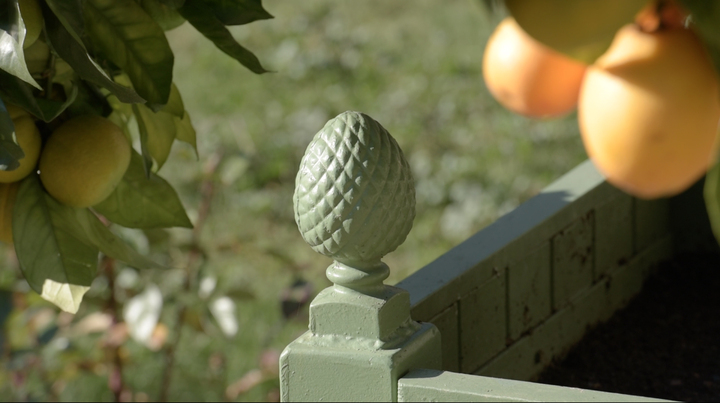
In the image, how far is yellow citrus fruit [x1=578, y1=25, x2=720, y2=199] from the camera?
0.37m

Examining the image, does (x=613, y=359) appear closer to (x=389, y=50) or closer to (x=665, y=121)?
(x=665, y=121)

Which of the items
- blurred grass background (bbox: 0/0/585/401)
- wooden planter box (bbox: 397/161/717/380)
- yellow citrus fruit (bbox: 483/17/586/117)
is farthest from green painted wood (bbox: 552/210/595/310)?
yellow citrus fruit (bbox: 483/17/586/117)

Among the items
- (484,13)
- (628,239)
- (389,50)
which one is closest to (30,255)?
(484,13)

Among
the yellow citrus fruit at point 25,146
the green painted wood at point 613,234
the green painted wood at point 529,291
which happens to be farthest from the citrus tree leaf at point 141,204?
the green painted wood at point 613,234

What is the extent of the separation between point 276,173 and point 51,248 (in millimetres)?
3444

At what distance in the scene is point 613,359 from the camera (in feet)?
6.42

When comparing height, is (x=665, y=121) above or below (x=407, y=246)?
above

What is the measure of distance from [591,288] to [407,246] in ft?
5.83

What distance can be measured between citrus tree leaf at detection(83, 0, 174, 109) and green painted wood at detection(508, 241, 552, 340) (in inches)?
39.3

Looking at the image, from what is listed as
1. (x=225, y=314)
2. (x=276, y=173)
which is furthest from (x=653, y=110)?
(x=276, y=173)

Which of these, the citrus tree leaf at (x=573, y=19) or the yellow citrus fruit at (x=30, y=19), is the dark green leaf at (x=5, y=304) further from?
the citrus tree leaf at (x=573, y=19)

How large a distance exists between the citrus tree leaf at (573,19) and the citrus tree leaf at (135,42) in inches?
24.3

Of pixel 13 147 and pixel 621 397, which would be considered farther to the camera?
pixel 621 397

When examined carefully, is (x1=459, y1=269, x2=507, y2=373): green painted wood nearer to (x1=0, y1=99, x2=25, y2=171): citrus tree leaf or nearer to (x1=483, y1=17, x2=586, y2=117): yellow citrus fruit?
(x1=0, y1=99, x2=25, y2=171): citrus tree leaf
